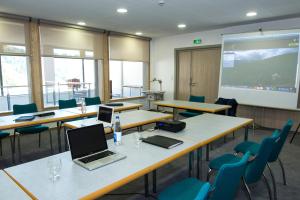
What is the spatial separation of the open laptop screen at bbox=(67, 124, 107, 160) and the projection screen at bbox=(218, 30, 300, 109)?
14.6 feet

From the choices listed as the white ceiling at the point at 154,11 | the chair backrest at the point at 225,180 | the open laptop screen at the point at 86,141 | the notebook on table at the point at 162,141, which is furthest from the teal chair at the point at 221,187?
the white ceiling at the point at 154,11

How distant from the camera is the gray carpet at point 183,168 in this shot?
2531 mm

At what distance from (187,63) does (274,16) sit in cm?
280

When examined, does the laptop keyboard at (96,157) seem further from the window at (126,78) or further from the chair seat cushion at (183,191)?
the window at (126,78)

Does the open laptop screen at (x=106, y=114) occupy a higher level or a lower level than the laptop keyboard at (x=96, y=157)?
higher

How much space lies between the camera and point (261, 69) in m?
5.09

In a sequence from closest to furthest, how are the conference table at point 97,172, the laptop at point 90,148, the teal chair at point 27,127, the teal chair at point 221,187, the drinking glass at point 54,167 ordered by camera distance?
the teal chair at point 221,187 → the conference table at point 97,172 → the drinking glass at point 54,167 → the laptop at point 90,148 → the teal chair at point 27,127

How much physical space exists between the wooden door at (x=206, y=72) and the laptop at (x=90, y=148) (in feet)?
16.7

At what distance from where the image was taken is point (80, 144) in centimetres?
175

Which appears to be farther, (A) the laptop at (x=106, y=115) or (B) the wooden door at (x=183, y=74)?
(B) the wooden door at (x=183, y=74)

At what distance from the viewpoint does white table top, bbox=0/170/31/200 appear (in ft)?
3.95

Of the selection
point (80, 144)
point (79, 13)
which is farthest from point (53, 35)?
point (80, 144)

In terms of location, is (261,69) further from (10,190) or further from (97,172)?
(10,190)

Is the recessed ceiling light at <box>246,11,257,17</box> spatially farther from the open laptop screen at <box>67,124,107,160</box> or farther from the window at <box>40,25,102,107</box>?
the open laptop screen at <box>67,124,107,160</box>
